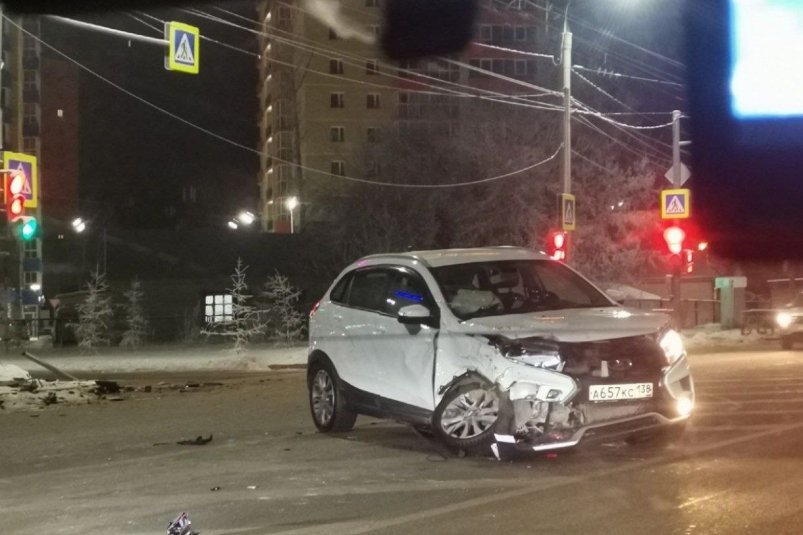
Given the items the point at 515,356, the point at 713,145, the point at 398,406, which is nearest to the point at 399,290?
the point at 398,406

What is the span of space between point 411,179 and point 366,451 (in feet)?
100

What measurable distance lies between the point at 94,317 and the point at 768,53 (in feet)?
72.5

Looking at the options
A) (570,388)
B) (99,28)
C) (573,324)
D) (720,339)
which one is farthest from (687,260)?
(570,388)

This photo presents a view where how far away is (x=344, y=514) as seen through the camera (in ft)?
22.4

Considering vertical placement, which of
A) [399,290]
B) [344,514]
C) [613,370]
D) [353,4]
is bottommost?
[344,514]

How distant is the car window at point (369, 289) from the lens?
9.96m

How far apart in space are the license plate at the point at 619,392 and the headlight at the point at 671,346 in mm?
395

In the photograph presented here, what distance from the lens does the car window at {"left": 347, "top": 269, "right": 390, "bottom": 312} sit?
9.96m

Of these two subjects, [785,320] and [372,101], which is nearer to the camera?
[785,320]

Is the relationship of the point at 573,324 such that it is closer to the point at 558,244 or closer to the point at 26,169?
the point at 26,169

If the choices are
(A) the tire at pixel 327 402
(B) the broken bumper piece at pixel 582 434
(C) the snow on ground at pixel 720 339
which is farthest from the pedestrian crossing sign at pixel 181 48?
(C) the snow on ground at pixel 720 339

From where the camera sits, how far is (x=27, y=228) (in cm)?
1953

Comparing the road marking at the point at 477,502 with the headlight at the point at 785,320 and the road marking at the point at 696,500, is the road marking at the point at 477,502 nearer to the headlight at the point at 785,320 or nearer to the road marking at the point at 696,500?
the road marking at the point at 696,500

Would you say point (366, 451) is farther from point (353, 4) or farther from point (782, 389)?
point (353, 4)
